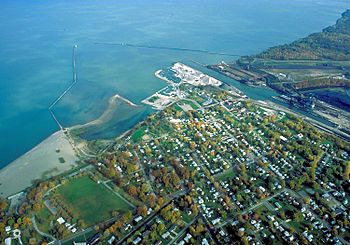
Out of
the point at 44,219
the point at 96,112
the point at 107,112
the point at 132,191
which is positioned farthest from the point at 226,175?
the point at 96,112

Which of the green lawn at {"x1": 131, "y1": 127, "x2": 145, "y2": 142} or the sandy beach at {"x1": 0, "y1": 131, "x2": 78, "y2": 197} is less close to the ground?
the green lawn at {"x1": 131, "y1": 127, "x2": 145, "y2": 142}

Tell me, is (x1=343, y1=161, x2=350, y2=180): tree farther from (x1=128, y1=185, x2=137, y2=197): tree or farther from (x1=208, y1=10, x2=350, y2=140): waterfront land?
(x1=128, y1=185, x2=137, y2=197): tree

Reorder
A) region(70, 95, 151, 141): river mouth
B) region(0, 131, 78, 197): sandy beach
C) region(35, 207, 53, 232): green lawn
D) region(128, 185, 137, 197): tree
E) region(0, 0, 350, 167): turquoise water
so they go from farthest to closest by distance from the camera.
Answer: region(0, 0, 350, 167): turquoise water
region(70, 95, 151, 141): river mouth
region(0, 131, 78, 197): sandy beach
region(128, 185, 137, 197): tree
region(35, 207, 53, 232): green lawn

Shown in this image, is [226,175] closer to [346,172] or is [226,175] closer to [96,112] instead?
[346,172]

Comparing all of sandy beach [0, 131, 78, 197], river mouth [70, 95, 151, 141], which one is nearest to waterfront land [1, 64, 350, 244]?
sandy beach [0, 131, 78, 197]

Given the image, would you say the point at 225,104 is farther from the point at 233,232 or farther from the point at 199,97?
the point at 233,232

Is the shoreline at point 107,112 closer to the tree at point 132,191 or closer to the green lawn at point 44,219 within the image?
the green lawn at point 44,219

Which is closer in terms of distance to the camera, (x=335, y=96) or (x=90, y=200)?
(x=90, y=200)

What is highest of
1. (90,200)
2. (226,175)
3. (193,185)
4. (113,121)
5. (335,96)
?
(335,96)
